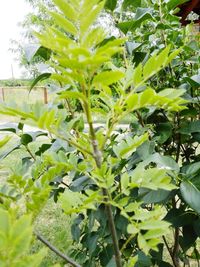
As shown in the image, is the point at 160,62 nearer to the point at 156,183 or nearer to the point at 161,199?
the point at 156,183

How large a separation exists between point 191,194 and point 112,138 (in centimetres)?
30

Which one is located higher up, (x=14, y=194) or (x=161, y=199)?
(x=14, y=194)

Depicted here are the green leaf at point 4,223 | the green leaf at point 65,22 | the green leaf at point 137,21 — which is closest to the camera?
the green leaf at point 4,223

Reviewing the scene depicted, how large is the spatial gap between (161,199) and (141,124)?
12.9 inches

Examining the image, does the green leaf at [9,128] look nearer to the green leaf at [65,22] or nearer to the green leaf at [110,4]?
the green leaf at [110,4]

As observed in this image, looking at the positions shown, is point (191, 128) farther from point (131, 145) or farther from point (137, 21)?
point (131, 145)

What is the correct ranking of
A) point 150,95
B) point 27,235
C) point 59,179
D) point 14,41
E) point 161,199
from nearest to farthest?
point 27,235, point 150,95, point 161,199, point 59,179, point 14,41

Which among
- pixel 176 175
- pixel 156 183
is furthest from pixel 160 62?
pixel 176 175

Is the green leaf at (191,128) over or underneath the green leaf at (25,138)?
underneath

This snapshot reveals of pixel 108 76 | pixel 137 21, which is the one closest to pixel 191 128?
pixel 137 21

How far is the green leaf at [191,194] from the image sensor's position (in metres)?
0.77

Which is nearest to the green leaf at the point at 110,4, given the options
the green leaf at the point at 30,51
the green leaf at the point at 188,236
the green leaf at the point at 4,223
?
the green leaf at the point at 30,51

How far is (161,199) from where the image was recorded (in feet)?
2.65

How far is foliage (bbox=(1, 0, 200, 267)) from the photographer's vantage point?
415 millimetres
